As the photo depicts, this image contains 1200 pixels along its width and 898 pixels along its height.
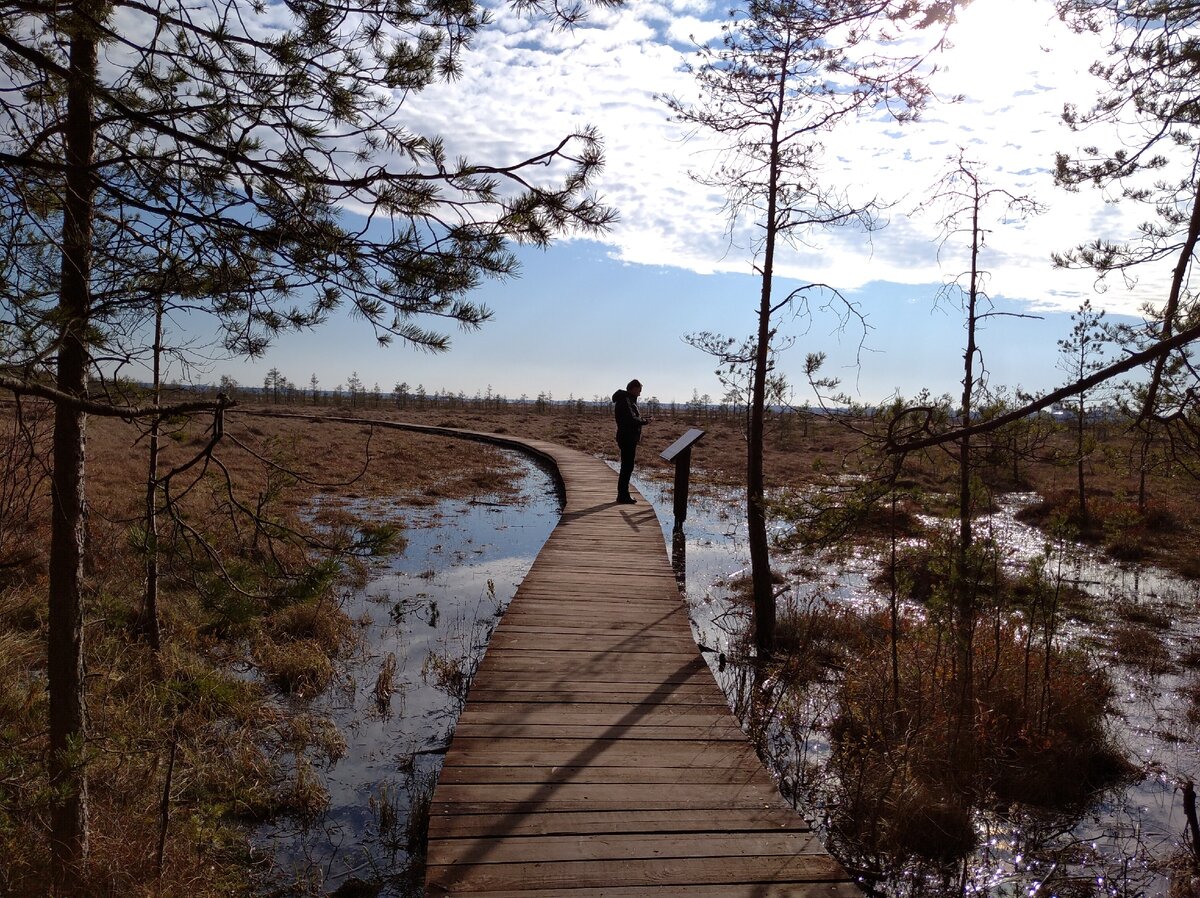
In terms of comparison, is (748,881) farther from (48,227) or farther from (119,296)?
(48,227)

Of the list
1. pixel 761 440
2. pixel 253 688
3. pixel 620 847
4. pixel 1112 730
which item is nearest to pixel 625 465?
pixel 761 440

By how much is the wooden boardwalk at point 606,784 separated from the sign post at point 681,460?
4.58m

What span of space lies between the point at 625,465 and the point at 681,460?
109 centimetres

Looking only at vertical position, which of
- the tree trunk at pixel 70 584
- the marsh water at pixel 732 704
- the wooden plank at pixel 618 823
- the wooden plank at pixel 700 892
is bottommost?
the marsh water at pixel 732 704

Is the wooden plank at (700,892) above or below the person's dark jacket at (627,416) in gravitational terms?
below

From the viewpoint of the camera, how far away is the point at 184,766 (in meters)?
4.46

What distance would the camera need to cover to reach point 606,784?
3.43m

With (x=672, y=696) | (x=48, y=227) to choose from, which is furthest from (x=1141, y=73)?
(x=48, y=227)

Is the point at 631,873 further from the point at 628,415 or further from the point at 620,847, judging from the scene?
the point at 628,415

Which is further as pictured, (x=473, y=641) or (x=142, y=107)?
(x=473, y=641)

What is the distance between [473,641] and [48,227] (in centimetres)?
548

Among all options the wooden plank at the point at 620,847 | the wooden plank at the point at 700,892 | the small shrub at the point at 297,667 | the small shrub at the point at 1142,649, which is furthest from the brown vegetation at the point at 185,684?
the small shrub at the point at 1142,649

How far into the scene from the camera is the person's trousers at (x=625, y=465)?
1046 centimetres

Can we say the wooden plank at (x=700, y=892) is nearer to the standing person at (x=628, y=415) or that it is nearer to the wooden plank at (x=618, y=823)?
the wooden plank at (x=618, y=823)
